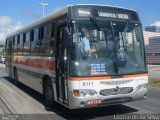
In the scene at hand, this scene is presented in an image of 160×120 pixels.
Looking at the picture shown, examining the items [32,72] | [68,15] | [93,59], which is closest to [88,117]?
[93,59]

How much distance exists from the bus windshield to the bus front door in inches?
24.2

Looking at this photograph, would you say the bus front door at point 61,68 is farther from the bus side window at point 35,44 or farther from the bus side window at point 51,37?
the bus side window at point 35,44

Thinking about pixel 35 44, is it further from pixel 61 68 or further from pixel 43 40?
pixel 61 68

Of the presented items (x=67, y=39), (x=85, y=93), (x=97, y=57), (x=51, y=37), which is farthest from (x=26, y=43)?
(x=85, y=93)

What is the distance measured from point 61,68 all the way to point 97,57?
1211 mm

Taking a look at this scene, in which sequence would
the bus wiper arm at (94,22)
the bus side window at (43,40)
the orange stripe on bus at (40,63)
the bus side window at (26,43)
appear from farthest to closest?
the bus side window at (26,43), the bus side window at (43,40), the orange stripe on bus at (40,63), the bus wiper arm at (94,22)

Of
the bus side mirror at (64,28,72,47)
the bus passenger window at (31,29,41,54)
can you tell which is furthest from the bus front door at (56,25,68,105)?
the bus passenger window at (31,29,41,54)

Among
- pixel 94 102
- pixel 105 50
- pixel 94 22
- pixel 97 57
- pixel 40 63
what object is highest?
pixel 94 22

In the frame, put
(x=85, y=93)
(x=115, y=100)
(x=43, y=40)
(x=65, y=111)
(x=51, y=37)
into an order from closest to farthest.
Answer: (x=85, y=93)
(x=115, y=100)
(x=65, y=111)
(x=51, y=37)
(x=43, y=40)

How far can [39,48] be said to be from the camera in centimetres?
1291

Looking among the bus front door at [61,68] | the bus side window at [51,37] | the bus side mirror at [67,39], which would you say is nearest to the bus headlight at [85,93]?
the bus front door at [61,68]

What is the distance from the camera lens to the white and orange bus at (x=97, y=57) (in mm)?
9164

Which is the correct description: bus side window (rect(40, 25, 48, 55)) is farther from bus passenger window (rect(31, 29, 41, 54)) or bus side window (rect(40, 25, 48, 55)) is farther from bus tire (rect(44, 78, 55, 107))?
bus tire (rect(44, 78, 55, 107))

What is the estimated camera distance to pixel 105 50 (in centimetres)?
948
